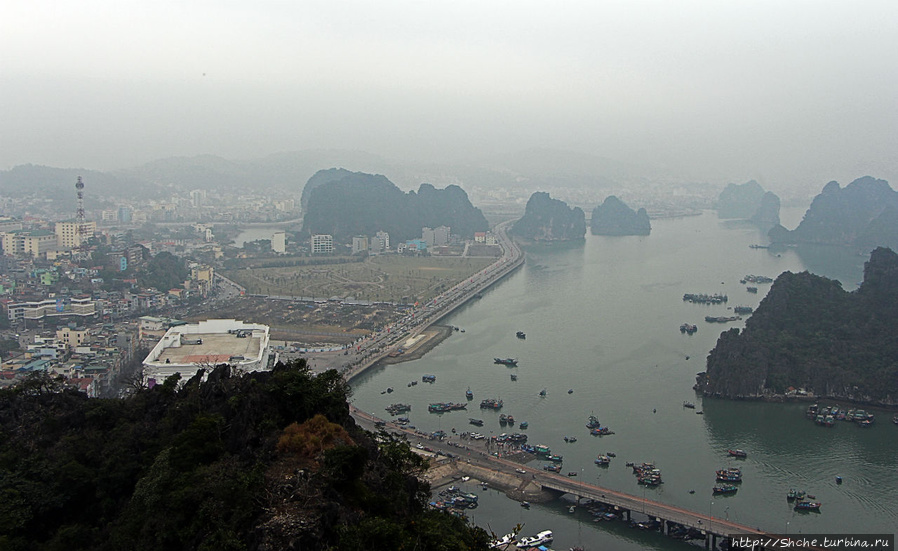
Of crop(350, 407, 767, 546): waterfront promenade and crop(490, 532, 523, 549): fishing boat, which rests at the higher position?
crop(490, 532, 523, 549): fishing boat

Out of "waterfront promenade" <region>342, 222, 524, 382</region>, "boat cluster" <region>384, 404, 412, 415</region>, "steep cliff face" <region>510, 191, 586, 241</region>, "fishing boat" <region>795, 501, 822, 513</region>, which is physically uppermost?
"steep cliff face" <region>510, 191, 586, 241</region>

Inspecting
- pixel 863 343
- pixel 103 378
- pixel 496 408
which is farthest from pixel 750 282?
pixel 103 378

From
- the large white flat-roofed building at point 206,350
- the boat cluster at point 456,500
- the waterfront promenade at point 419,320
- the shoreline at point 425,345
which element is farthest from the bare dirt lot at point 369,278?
the boat cluster at point 456,500

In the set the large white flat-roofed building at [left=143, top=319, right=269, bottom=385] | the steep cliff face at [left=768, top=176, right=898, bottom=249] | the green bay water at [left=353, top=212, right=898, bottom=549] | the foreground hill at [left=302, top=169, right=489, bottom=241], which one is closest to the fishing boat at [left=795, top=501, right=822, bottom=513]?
the green bay water at [left=353, top=212, right=898, bottom=549]

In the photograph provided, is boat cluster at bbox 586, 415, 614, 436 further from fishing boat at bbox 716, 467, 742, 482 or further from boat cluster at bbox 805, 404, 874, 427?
boat cluster at bbox 805, 404, 874, 427

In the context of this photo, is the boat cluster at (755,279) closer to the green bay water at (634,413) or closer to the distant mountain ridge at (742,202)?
the green bay water at (634,413)

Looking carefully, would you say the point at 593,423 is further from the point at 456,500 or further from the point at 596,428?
the point at 456,500

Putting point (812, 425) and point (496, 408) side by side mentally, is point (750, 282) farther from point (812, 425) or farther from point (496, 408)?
point (496, 408)
